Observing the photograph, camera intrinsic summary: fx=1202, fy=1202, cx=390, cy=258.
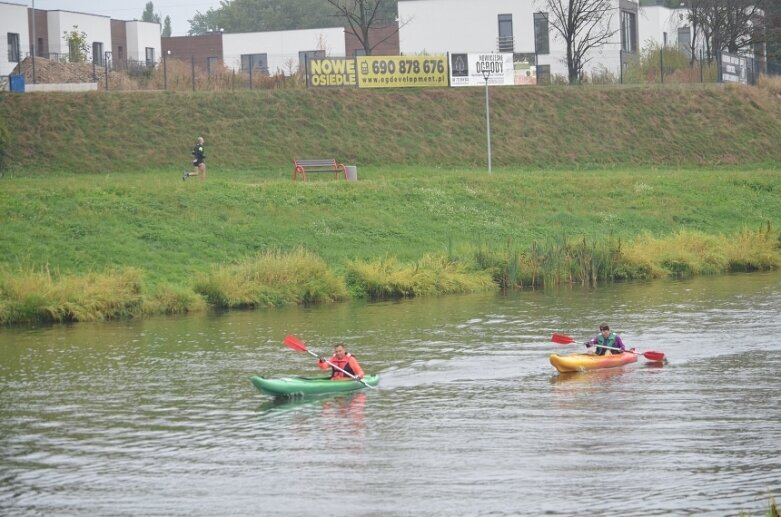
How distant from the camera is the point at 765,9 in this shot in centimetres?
7631

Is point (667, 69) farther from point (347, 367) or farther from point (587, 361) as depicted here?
point (347, 367)

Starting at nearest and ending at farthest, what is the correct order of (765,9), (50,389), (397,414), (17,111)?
(397,414) → (50,389) → (17,111) → (765,9)

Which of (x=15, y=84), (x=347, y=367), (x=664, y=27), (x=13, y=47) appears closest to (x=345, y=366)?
(x=347, y=367)

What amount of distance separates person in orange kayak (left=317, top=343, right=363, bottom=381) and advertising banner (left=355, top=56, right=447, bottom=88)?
128 ft

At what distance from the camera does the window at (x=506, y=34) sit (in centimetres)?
7588

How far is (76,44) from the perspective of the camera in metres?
72.6

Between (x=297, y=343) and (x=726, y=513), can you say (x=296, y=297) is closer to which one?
(x=297, y=343)

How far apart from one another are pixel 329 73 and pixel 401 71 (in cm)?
357

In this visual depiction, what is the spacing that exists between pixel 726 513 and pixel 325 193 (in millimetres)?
29468

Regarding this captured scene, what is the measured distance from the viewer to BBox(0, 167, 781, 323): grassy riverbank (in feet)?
102

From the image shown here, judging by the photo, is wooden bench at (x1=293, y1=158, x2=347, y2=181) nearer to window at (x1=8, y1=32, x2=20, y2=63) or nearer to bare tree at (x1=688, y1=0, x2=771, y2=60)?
window at (x1=8, y1=32, x2=20, y2=63)

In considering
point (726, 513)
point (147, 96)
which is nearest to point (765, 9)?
point (147, 96)

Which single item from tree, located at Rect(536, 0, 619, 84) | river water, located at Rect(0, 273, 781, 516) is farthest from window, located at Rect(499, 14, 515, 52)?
river water, located at Rect(0, 273, 781, 516)

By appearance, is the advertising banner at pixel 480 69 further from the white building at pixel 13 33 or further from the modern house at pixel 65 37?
the white building at pixel 13 33
